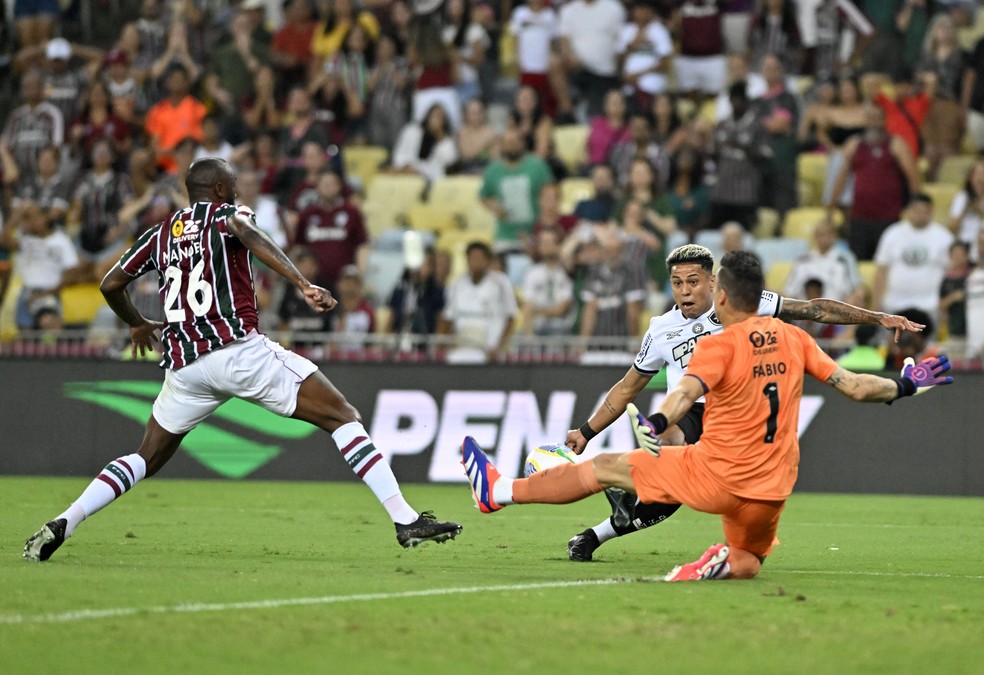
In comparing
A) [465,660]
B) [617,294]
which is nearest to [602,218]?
[617,294]

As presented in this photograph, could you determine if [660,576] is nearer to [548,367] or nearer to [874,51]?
[548,367]

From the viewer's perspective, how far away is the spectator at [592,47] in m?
21.9

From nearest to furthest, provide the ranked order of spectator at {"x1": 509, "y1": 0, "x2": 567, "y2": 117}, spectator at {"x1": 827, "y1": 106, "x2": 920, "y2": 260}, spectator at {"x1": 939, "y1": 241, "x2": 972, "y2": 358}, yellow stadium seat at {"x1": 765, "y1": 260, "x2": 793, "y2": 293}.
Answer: spectator at {"x1": 939, "y1": 241, "x2": 972, "y2": 358}, yellow stadium seat at {"x1": 765, "y1": 260, "x2": 793, "y2": 293}, spectator at {"x1": 827, "y1": 106, "x2": 920, "y2": 260}, spectator at {"x1": 509, "y1": 0, "x2": 567, "y2": 117}

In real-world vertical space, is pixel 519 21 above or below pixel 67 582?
above

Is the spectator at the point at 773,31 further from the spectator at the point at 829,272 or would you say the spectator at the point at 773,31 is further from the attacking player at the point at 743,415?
the attacking player at the point at 743,415

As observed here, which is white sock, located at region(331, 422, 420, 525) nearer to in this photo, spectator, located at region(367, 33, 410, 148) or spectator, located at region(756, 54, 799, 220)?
spectator, located at region(756, 54, 799, 220)

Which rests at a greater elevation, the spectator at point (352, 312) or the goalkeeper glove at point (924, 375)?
the goalkeeper glove at point (924, 375)

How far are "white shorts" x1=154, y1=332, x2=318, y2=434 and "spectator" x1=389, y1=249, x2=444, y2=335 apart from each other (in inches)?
363

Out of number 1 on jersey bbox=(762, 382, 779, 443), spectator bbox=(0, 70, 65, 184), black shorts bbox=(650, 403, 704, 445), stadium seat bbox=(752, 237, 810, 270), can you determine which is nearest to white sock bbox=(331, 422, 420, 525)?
black shorts bbox=(650, 403, 704, 445)

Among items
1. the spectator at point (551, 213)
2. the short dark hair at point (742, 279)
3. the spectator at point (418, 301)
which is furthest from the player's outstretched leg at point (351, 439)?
the spectator at point (551, 213)

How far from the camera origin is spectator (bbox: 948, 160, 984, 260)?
18.3 metres

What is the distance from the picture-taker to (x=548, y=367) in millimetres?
16688

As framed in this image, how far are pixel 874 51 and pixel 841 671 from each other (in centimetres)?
1682

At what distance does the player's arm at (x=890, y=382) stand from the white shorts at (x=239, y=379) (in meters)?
2.97
